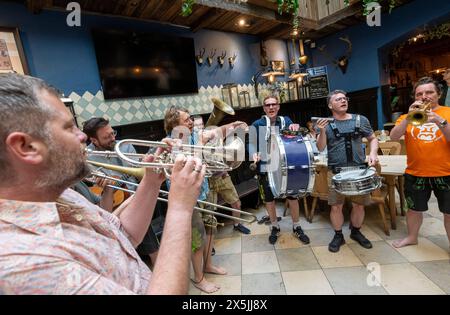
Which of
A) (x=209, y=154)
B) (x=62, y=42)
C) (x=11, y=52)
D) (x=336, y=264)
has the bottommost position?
(x=336, y=264)

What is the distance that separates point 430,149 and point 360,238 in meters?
1.25

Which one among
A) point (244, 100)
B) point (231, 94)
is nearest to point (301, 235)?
point (231, 94)

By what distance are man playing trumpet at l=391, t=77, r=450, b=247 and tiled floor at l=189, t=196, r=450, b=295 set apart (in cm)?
49

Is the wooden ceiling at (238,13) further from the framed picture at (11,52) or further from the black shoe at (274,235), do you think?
the black shoe at (274,235)

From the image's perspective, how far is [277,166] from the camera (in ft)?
8.94

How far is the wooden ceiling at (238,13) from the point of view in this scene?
3.79 metres

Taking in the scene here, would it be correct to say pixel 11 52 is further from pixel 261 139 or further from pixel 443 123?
pixel 443 123

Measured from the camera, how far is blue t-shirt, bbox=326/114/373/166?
8.70ft

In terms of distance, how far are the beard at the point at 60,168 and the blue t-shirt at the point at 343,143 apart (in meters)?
2.56

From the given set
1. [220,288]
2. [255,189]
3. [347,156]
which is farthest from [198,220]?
[255,189]

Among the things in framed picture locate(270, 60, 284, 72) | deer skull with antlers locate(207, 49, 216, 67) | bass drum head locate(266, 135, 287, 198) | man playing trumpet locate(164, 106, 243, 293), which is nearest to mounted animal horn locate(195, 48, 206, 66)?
deer skull with antlers locate(207, 49, 216, 67)

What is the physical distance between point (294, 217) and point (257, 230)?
64 centimetres

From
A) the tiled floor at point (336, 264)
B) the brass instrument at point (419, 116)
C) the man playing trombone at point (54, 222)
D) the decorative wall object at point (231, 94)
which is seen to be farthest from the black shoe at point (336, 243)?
the decorative wall object at point (231, 94)

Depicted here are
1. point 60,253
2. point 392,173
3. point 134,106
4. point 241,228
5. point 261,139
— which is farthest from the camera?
point 134,106
